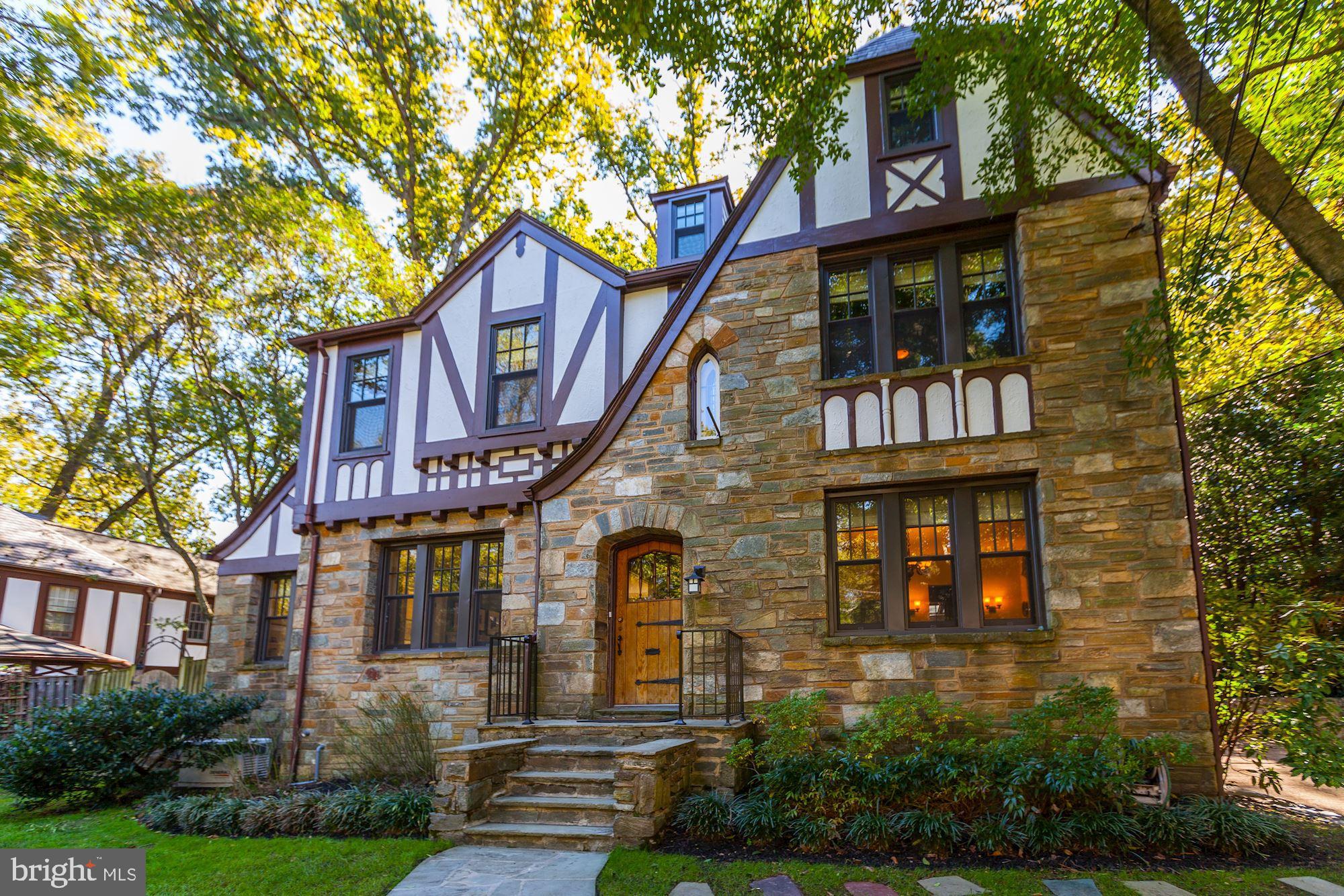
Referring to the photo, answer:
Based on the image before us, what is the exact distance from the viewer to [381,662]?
35.6 feet

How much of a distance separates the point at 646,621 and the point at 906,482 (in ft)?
11.5

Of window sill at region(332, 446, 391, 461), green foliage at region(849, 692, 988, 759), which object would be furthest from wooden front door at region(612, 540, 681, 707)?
window sill at region(332, 446, 391, 461)

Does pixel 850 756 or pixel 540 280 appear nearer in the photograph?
pixel 850 756

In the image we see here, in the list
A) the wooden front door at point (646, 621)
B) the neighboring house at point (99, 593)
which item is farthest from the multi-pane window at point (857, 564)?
the neighboring house at point (99, 593)

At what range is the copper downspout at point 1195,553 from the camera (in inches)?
268

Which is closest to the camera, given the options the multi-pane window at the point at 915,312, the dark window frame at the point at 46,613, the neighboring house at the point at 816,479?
→ the neighboring house at the point at 816,479

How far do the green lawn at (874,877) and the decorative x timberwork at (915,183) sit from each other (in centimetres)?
655

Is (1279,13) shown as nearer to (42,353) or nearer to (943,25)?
(943,25)

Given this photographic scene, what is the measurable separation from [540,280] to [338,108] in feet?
33.4

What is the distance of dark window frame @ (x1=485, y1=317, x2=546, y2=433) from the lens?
430 inches

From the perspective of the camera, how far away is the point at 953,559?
26.2 feet

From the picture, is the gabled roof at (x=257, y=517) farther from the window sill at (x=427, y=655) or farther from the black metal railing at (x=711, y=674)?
the black metal railing at (x=711, y=674)

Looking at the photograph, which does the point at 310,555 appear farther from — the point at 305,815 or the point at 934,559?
the point at 934,559

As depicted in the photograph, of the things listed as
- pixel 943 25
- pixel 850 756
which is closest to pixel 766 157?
pixel 943 25
